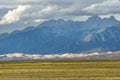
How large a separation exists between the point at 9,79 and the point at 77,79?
478 inches

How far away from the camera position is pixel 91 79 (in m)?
75.1

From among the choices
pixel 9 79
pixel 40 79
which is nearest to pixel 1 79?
pixel 9 79

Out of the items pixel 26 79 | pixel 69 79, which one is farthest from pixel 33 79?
pixel 69 79

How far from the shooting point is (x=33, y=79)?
7731 cm

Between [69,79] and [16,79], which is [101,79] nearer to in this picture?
[69,79]

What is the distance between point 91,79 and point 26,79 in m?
11.4

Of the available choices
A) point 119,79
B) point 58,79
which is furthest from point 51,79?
point 119,79

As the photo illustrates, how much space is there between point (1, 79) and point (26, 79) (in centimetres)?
472

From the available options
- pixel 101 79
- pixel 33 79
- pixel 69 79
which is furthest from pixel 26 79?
pixel 101 79

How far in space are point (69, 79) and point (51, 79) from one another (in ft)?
10.8

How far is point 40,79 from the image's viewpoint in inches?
3034

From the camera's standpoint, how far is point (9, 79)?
78125 mm

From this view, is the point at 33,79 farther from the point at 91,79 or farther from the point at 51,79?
the point at 91,79

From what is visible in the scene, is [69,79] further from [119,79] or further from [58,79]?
[119,79]
